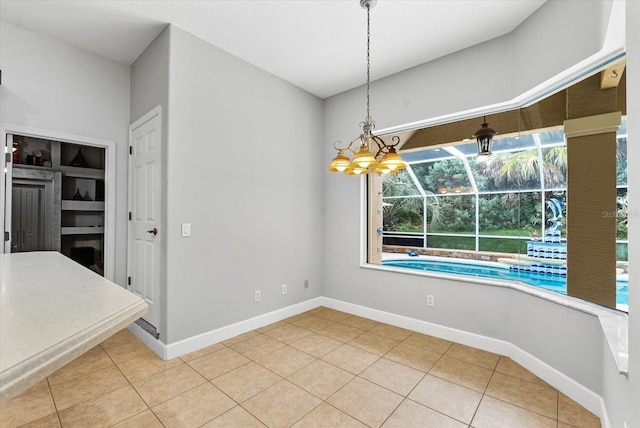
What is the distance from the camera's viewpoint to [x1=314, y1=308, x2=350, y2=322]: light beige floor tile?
3668 mm

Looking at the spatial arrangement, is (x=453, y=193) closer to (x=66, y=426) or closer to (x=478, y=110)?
(x=478, y=110)

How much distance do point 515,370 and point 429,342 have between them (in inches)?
29.4

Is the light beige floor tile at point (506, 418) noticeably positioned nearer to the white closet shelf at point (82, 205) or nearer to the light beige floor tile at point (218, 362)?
the light beige floor tile at point (218, 362)

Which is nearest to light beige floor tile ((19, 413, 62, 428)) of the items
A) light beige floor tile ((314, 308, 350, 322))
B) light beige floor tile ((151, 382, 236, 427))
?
light beige floor tile ((151, 382, 236, 427))

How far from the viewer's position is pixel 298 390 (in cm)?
214

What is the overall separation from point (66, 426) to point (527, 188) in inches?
149

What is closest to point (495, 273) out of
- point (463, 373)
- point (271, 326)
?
point (463, 373)

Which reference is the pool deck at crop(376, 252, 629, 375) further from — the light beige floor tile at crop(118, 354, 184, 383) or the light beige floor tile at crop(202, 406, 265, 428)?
the light beige floor tile at crop(118, 354, 184, 383)

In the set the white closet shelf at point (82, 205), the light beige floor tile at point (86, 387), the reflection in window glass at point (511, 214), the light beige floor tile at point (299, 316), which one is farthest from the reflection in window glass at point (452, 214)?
the white closet shelf at point (82, 205)

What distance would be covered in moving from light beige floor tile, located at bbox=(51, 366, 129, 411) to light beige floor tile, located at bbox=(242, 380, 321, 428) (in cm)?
105

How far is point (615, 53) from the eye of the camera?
193 centimetres

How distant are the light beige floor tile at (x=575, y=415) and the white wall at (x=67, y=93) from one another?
4098 mm

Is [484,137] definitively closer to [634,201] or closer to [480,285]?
[480,285]

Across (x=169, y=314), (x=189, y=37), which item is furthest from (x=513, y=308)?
(x=189, y=37)
